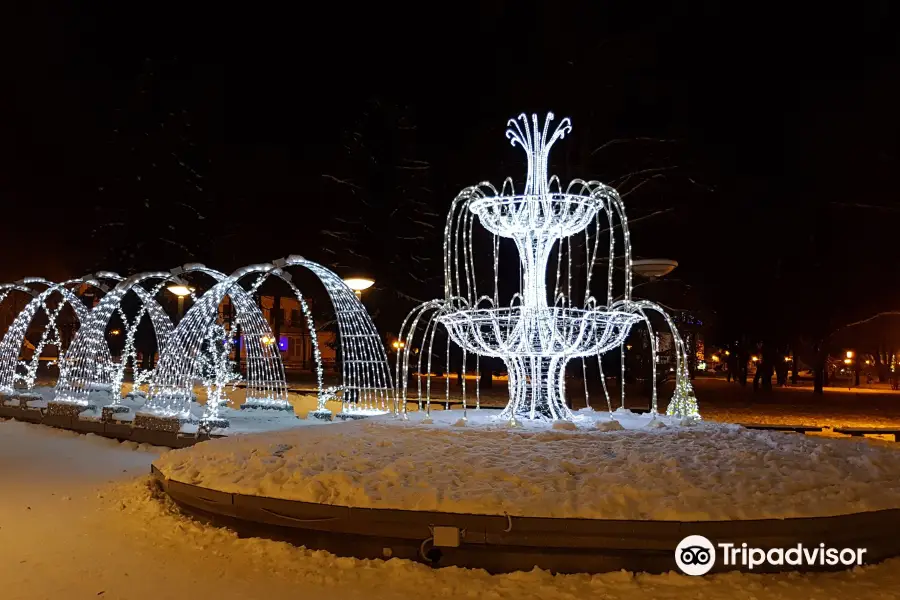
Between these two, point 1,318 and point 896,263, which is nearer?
point 896,263

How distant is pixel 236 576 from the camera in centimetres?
526

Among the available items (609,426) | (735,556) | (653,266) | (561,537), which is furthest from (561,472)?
(653,266)

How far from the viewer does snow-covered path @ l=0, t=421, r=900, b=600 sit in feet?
16.1

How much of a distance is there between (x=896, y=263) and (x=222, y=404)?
20460mm

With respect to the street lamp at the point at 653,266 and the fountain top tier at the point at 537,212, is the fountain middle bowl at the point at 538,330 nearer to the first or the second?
the fountain top tier at the point at 537,212

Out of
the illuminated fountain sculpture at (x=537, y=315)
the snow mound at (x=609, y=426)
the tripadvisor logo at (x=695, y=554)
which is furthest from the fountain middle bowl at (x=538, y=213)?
the tripadvisor logo at (x=695, y=554)

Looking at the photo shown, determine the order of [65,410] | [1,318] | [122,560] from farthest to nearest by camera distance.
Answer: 1. [1,318]
2. [65,410]
3. [122,560]

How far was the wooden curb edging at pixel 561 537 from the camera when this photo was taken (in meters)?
5.20

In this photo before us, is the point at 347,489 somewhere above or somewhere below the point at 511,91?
below

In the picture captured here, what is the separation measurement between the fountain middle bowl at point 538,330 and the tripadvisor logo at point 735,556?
4898 mm

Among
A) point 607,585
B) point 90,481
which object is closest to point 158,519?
point 90,481

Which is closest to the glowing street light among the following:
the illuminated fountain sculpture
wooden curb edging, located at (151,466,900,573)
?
the illuminated fountain sculpture

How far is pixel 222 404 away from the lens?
58.1 feet

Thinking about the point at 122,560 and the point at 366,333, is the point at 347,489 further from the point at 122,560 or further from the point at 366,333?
the point at 366,333
